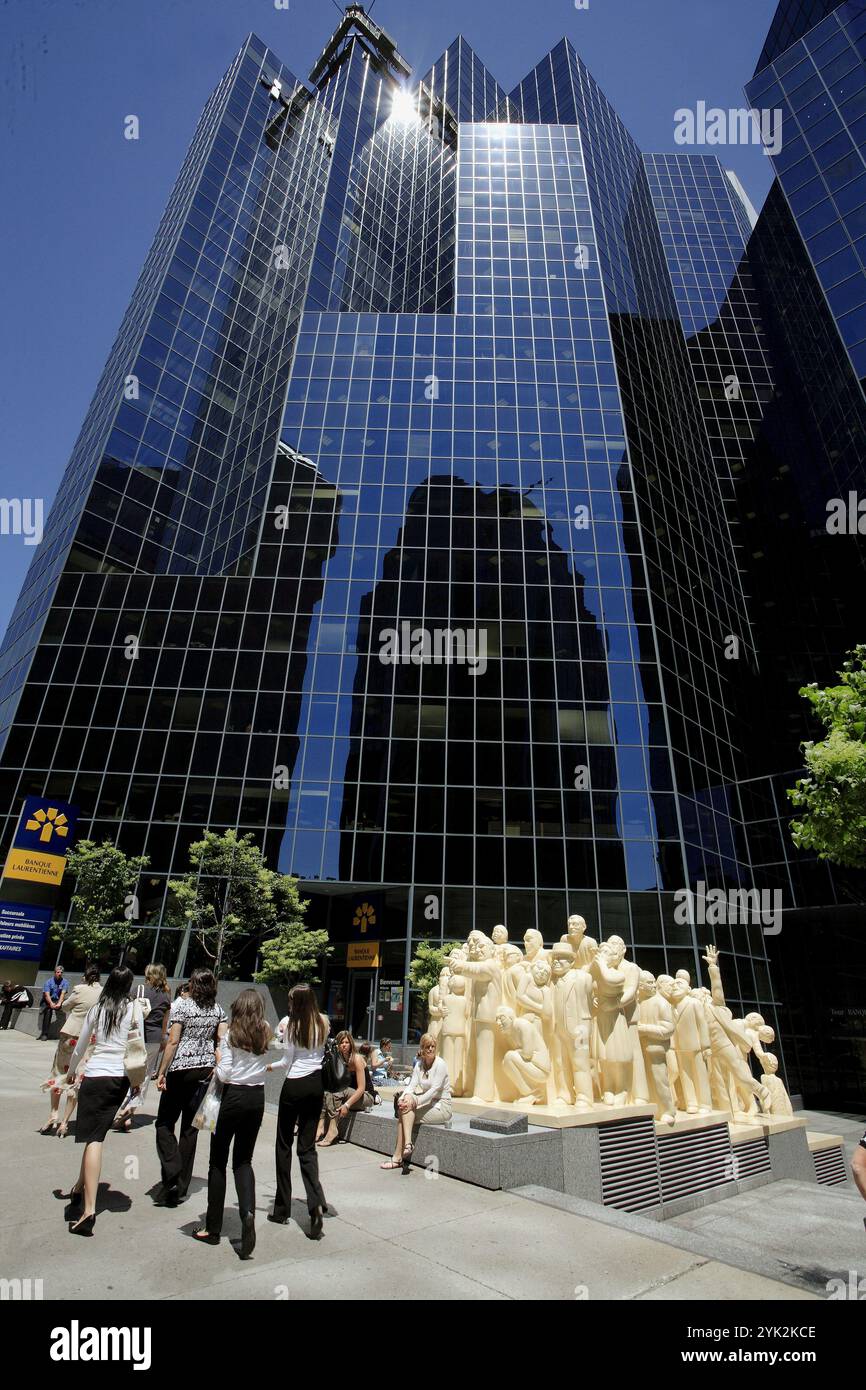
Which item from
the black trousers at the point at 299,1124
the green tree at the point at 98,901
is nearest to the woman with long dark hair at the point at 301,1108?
the black trousers at the point at 299,1124

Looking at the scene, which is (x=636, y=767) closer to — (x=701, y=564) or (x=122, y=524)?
(x=701, y=564)

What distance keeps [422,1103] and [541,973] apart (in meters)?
3.42

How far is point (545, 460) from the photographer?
37062 millimetres

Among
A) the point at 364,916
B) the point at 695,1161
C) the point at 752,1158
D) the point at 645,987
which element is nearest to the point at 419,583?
the point at 364,916

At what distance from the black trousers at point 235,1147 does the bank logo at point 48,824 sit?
26.2 metres

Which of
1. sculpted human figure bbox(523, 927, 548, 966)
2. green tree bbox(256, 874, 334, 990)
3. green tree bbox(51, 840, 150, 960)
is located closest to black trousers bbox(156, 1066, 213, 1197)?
sculpted human figure bbox(523, 927, 548, 966)

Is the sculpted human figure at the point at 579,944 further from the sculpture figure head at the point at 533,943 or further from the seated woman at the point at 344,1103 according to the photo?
the seated woman at the point at 344,1103

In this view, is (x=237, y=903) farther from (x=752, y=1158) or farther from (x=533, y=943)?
(x=752, y=1158)

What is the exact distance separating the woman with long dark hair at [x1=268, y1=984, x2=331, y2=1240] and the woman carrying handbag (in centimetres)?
139

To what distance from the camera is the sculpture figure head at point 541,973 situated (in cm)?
1159

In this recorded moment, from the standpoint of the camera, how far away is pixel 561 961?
37.7ft

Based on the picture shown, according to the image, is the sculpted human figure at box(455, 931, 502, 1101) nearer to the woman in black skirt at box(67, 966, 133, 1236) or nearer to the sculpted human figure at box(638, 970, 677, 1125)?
the sculpted human figure at box(638, 970, 677, 1125)

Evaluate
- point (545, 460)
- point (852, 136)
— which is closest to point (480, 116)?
point (852, 136)
